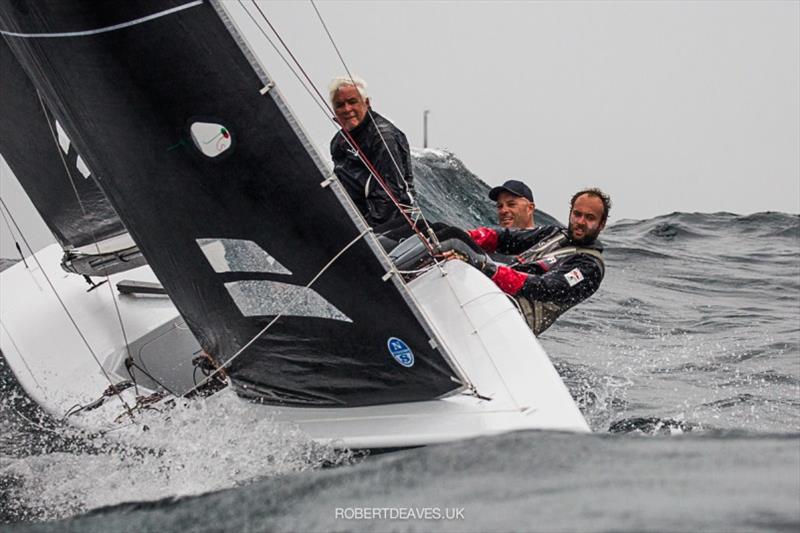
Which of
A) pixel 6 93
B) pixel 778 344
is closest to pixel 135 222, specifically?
pixel 6 93

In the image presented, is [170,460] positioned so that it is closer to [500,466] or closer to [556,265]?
[500,466]

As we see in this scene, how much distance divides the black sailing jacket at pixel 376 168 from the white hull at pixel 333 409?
0.60 m

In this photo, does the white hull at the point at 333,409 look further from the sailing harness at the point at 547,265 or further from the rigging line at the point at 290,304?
the sailing harness at the point at 547,265

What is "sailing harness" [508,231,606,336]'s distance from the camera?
421 cm

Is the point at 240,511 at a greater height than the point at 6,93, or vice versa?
the point at 6,93

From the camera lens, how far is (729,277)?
27.9ft

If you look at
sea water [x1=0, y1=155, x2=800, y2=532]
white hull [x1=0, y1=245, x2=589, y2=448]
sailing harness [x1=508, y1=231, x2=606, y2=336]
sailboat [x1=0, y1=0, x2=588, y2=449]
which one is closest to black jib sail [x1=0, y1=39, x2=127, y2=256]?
white hull [x1=0, y1=245, x2=589, y2=448]

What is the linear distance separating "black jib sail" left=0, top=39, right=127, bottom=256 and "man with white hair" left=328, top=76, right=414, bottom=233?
1087mm

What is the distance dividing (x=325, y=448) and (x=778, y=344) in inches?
150

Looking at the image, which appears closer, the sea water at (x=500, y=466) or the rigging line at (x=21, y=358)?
the sea water at (x=500, y=466)

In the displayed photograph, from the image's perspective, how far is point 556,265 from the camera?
4254 mm

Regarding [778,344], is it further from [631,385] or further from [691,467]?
[691,467]

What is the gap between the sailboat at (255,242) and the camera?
9.64ft

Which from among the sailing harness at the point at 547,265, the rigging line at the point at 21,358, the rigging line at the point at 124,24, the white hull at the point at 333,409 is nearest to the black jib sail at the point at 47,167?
the white hull at the point at 333,409
